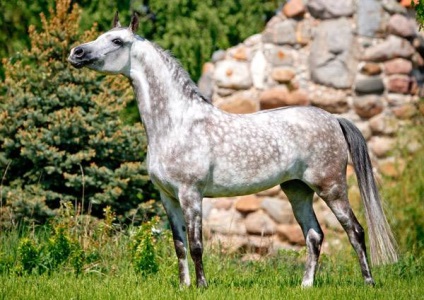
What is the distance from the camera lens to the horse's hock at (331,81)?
998 cm

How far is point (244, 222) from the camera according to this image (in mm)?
10477

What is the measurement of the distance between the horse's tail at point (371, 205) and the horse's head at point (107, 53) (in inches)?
76.9

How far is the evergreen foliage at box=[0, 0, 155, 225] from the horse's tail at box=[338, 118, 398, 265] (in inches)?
126

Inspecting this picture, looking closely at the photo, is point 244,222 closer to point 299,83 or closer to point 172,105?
point 299,83

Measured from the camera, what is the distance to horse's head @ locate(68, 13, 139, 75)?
6039mm

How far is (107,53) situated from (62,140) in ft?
10.2

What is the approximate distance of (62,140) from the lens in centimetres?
898

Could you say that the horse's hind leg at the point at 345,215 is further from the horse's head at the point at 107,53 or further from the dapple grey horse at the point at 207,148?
the horse's head at the point at 107,53

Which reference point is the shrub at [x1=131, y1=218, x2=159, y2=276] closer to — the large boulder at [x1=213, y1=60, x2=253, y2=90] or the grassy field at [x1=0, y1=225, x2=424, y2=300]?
the grassy field at [x1=0, y1=225, x2=424, y2=300]

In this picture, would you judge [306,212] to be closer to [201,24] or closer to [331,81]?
[331,81]

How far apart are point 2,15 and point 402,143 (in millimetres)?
6127

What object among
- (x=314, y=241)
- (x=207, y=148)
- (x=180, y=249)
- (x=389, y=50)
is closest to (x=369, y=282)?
(x=314, y=241)

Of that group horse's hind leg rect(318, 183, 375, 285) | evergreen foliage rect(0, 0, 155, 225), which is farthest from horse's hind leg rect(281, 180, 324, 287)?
evergreen foliage rect(0, 0, 155, 225)

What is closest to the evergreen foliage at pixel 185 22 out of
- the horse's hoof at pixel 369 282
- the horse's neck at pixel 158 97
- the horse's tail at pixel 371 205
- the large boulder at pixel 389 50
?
the large boulder at pixel 389 50
